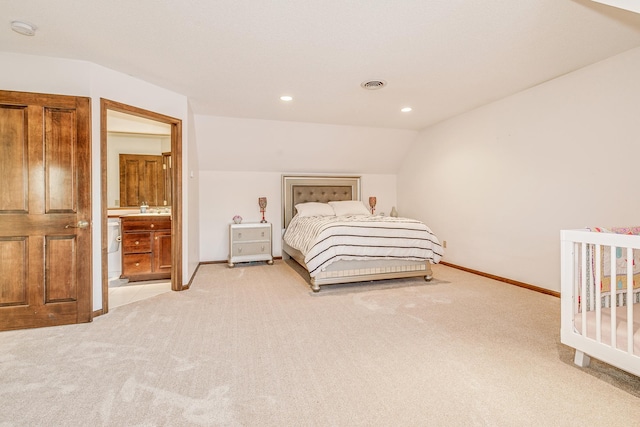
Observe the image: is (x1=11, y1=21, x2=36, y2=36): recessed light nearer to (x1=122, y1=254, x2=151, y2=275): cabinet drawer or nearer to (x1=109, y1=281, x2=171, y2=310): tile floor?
(x1=109, y1=281, x2=171, y2=310): tile floor

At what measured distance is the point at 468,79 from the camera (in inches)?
123

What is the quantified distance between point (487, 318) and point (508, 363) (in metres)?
0.80

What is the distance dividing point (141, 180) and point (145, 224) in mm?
1028

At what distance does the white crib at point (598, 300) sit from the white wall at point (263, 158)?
148 inches

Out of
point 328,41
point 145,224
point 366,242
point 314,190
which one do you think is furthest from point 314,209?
point 328,41

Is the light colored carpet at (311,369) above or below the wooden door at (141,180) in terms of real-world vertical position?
below

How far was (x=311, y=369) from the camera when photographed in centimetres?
188

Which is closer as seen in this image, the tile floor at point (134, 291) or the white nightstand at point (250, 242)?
the tile floor at point (134, 291)

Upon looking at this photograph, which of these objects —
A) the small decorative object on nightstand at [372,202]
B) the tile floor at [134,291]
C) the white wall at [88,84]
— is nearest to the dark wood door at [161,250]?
the tile floor at [134,291]

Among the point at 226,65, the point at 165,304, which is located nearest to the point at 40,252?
the point at 165,304

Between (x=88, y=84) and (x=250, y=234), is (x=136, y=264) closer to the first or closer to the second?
(x=250, y=234)

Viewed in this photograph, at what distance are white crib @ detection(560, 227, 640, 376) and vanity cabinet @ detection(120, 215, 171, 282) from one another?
13.8 ft

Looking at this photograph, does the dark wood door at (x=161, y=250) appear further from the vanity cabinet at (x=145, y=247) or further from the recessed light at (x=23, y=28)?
the recessed light at (x=23, y=28)

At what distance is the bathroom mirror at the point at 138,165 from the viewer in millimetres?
4504
